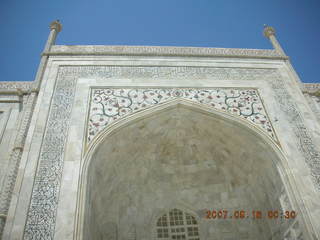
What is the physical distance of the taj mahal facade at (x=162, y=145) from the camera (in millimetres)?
4539

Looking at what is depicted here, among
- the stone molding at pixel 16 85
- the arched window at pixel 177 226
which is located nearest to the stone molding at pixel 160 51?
the stone molding at pixel 16 85

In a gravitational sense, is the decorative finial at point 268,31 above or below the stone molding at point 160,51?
above

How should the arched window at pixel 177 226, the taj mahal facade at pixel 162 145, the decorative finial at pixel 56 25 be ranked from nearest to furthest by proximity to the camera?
the taj mahal facade at pixel 162 145 → the arched window at pixel 177 226 → the decorative finial at pixel 56 25

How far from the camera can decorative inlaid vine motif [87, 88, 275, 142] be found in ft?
17.9

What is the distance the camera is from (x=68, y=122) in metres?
5.23

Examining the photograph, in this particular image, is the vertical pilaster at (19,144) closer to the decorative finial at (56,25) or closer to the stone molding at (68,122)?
the stone molding at (68,122)

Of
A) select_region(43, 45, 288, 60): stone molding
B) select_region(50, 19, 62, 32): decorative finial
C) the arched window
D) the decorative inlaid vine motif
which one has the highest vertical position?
select_region(50, 19, 62, 32): decorative finial

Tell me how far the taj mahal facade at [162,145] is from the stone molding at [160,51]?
29 mm

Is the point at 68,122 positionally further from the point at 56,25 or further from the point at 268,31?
the point at 268,31

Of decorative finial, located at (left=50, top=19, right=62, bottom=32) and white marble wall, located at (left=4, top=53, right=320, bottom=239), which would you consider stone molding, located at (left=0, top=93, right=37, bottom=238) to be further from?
decorative finial, located at (left=50, top=19, right=62, bottom=32)

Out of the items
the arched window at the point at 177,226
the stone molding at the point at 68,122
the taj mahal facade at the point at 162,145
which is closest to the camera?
the stone molding at the point at 68,122

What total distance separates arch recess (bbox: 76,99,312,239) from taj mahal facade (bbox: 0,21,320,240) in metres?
0.02

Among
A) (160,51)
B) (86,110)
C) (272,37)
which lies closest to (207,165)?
(160,51)

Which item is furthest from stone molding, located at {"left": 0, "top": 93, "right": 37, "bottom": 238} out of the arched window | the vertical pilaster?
the arched window
